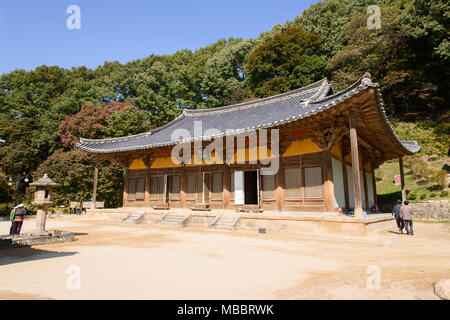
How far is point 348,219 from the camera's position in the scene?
8.82m

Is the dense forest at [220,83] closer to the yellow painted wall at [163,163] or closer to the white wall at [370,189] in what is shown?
the white wall at [370,189]

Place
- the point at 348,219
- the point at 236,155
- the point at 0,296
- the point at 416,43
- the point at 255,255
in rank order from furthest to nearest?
the point at 416,43 → the point at 236,155 → the point at 348,219 → the point at 255,255 → the point at 0,296

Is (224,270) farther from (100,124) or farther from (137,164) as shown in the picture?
(100,124)

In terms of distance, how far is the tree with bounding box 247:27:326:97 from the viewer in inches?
1277

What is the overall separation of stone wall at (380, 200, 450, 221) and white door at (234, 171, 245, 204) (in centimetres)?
1176

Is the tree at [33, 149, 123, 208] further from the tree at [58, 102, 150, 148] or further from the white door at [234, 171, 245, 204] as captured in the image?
the white door at [234, 171, 245, 204]

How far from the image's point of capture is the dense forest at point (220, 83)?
24719 mm

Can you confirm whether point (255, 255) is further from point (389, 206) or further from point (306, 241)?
point (389, 206)

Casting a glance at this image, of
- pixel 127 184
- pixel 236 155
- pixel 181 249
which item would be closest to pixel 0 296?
pixel 181 249

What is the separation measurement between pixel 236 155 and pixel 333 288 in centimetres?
1006

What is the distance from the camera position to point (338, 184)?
465 inches

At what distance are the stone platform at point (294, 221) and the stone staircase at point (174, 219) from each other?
0.53 feet

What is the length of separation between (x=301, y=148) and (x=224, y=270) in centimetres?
823

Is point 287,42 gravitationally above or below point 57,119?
above
